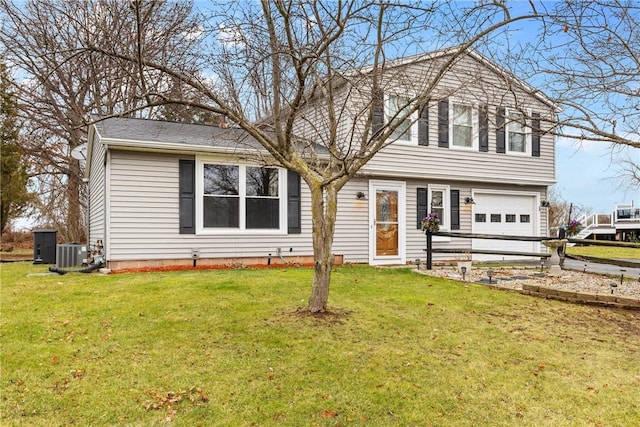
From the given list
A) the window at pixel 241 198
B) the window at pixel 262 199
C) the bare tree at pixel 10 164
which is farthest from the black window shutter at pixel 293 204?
the bare tree at pixel 10 164

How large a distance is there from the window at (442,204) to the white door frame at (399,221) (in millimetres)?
1000

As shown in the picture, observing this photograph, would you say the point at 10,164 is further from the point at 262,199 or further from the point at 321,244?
the point at 321,244

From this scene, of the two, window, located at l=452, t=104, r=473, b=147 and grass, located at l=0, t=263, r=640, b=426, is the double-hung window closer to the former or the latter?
window, located at l=452, t=104, r=473, b=147

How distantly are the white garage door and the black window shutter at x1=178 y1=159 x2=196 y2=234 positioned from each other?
25.8ft

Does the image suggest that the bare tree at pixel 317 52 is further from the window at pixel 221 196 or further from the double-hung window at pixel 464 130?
the double-hung window at pixel 464 130

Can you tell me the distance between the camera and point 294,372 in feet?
11.7

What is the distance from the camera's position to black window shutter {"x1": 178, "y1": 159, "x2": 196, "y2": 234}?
9203 mm

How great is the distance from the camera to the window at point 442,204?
39.5ft

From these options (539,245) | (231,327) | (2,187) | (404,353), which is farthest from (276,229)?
(2,187)

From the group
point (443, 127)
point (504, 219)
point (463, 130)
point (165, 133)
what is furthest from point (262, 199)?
point (504, 219)

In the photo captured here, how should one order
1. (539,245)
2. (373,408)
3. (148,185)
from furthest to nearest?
(539,245) → (148,185) → (373,408)

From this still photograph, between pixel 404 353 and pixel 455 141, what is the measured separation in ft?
30.3

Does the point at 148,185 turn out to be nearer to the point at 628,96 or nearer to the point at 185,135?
the point at 185,135

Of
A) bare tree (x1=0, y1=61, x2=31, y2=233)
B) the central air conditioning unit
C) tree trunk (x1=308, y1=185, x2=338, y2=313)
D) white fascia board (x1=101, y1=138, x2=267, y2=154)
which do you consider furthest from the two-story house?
bare tree (x1=0, y1=61, x2=31, y2=233)
